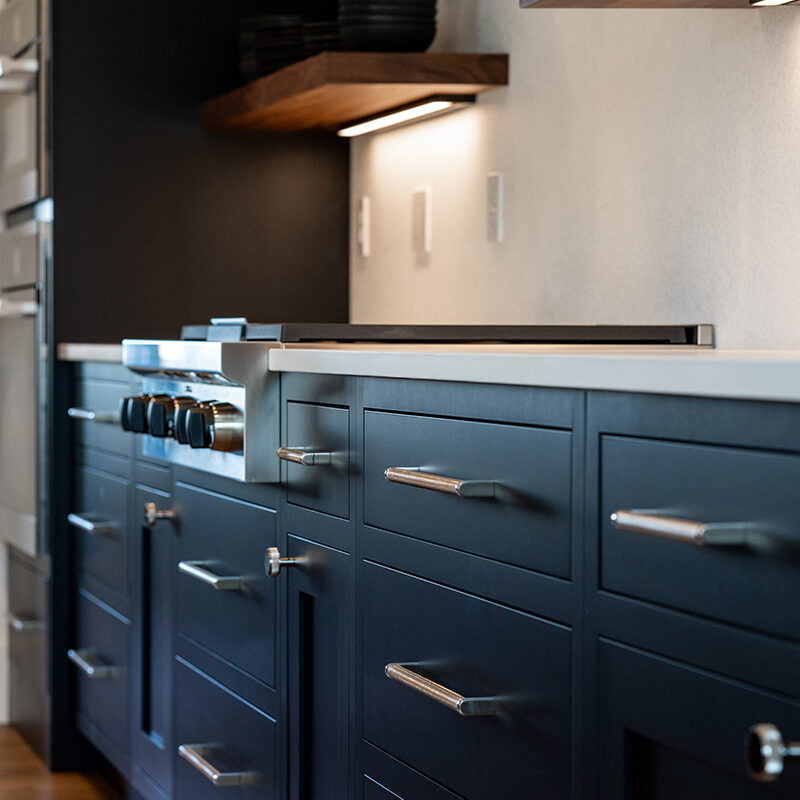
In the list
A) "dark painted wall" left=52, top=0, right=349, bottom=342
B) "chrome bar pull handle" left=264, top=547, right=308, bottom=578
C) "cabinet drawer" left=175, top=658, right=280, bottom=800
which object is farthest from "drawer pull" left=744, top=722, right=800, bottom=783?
"dark painted wall" left=52, top=0, right=349, bottom=342

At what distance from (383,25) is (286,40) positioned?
40 cm

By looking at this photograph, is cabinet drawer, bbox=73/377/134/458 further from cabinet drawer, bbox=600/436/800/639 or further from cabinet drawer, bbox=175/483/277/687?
cabinet drawer, bbox=600/436/800/639

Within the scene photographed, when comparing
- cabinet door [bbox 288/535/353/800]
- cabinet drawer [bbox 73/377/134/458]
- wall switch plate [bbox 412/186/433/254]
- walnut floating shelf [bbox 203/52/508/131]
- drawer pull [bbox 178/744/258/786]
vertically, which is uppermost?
walnut floating shelf [bbox 203/52/508/131]

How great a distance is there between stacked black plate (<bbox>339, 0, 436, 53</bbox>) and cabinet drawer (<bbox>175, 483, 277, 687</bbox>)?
102cm

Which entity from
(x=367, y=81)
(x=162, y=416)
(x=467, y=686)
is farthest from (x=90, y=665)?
(x=467, y=686)

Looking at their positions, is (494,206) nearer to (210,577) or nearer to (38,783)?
(210,577)

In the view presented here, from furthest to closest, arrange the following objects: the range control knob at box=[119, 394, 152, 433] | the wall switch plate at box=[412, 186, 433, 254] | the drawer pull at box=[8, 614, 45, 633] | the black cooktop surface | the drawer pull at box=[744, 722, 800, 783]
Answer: the drawer pull at box=[8, 614, 45, 633] → the wall switch plate at box=[412, 186, 433, 254] → the range control knob at box=[119, 394, 152, 433] → the black cooktop surface → the drawer pull at box=[744, 722, 800, 783]

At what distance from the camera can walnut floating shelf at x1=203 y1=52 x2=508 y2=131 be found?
270 cm

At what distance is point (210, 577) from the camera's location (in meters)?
2.07

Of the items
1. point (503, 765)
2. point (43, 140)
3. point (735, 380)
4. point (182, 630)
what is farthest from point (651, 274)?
point (43, 140)

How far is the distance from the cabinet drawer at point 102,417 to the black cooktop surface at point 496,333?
0.68 m

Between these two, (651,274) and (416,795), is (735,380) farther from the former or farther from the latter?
(651,274)

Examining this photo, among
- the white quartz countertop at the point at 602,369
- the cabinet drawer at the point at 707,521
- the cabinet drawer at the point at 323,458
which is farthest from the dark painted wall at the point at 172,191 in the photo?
the cabinet drawer at the point at 707,521

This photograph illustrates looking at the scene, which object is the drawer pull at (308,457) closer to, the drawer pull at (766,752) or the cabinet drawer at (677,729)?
the cabinet drawer at (677,729)
